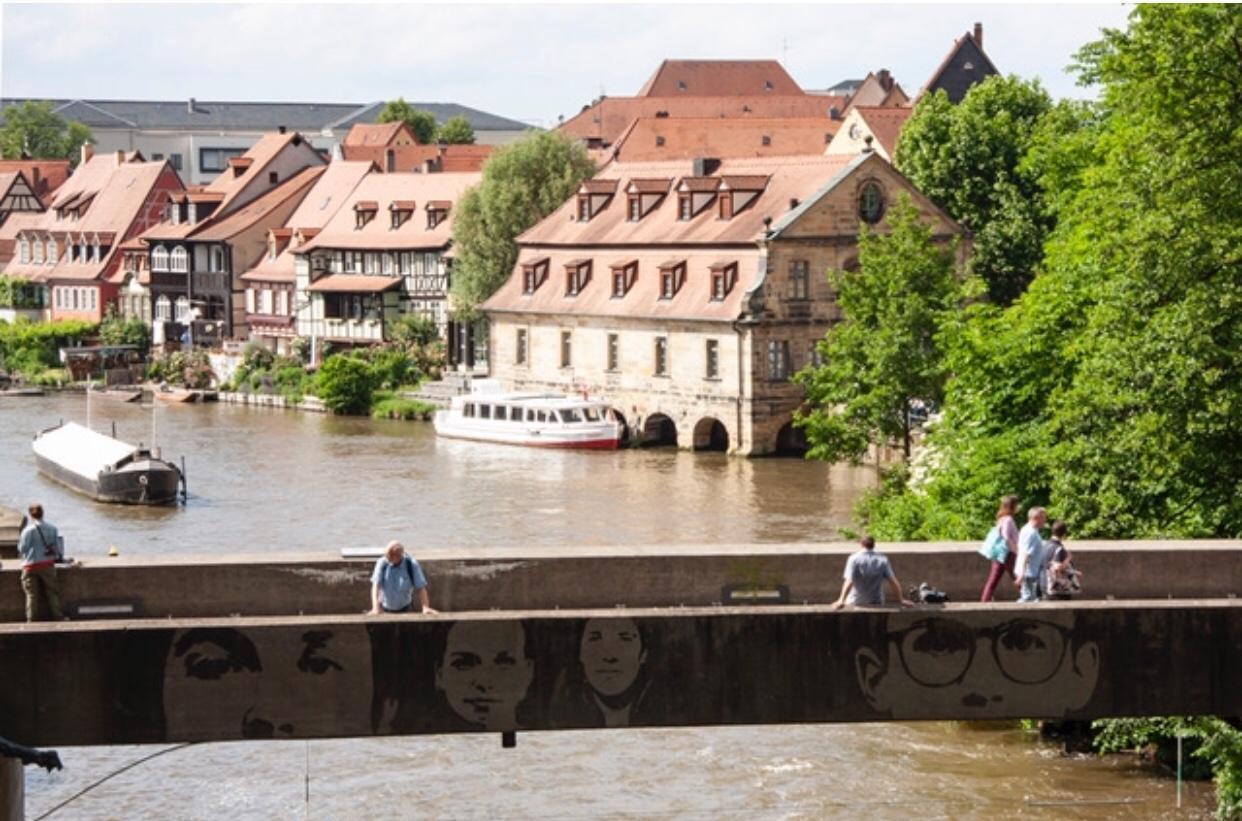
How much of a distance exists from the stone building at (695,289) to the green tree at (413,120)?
65077mm

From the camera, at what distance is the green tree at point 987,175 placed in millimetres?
74062

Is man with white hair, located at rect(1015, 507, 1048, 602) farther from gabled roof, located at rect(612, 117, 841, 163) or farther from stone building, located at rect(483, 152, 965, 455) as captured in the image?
gabled roof, located at rect(612, 117, 841, 163)

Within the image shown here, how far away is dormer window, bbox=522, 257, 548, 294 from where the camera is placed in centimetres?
7838

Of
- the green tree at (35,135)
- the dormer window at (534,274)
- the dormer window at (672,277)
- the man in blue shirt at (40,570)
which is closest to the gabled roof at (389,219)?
the dormer window at (534,274)

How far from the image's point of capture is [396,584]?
20.1 meters

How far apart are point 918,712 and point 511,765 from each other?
474 inches

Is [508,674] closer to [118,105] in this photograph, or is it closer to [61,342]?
[61,342]

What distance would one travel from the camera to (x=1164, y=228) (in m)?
29.4

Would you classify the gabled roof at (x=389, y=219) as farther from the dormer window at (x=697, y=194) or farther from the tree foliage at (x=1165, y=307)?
the tree foliage at (x=1165, y=307)

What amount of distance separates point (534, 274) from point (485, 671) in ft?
197

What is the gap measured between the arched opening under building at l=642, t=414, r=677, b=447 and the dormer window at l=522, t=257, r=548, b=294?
303 inches

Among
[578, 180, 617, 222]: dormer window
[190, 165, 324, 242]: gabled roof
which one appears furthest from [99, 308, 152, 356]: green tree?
[578, 180, 617, 222]: dormer window

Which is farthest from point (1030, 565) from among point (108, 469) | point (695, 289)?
point (695, 289)

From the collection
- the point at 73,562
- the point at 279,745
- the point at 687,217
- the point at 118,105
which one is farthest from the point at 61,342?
the point at 118,105
